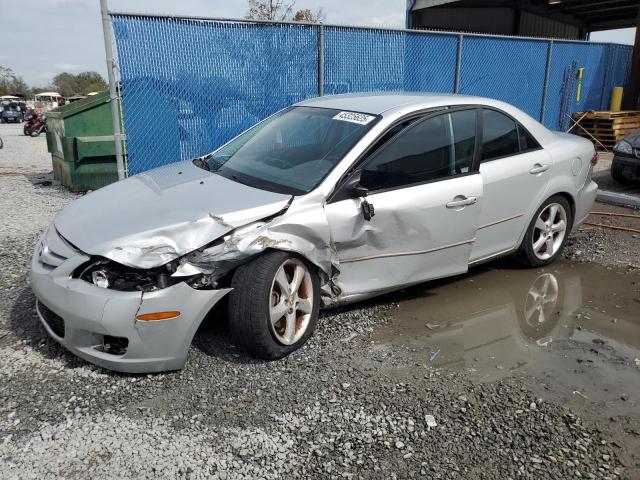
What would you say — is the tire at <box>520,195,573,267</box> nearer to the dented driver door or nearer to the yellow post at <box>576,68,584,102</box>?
the dented driver door

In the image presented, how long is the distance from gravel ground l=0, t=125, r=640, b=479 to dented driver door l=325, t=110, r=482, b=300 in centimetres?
59

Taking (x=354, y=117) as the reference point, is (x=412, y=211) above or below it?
below

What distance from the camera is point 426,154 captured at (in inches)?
155

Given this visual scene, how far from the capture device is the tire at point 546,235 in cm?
481

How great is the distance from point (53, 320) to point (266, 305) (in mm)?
1277

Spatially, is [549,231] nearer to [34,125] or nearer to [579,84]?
[579,84]

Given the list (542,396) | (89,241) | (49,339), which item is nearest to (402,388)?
(542,396)

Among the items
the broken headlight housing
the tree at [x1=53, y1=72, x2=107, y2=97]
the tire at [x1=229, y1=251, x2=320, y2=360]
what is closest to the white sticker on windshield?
the tire at [x1=229, y1=251, x2=320, y2=360]

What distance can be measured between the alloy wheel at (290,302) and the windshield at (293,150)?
1.70 feet

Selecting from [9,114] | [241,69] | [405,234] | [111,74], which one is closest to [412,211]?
[405,234]

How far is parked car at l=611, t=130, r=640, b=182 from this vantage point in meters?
7.99

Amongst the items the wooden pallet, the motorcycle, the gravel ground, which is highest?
the wooden pallet

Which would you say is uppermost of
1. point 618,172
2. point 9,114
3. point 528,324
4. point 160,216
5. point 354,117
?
point 354,117

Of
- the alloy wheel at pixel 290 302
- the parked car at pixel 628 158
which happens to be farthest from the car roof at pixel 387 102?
the parked car at pixel 628 158
